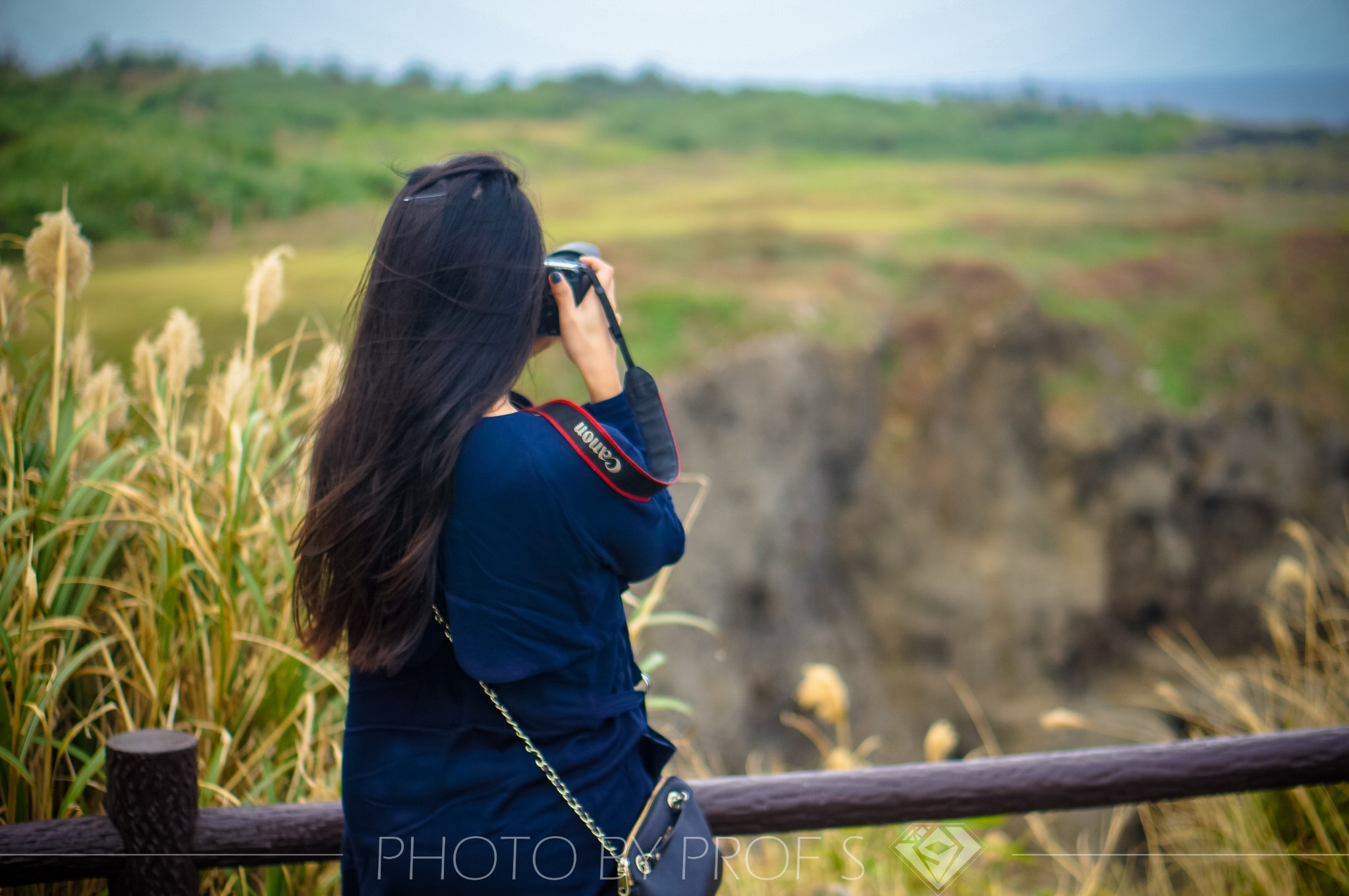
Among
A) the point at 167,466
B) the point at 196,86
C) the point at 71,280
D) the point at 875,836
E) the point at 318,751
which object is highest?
the point at 196,86

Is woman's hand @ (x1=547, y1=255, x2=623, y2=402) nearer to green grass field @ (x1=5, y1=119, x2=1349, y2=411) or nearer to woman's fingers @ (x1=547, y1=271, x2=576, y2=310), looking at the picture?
woman's fingers @ (x1=547, y1=271, x2=576, y2=310)

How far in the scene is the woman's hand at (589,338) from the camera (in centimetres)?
124

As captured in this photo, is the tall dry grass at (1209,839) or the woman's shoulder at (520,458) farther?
the tall dry grass at (1209,839)

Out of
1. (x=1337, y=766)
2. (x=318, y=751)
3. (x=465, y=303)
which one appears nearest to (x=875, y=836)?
(x=1337, y=766)

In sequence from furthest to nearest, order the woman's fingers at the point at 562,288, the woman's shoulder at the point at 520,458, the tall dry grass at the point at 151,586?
1. the tall dry grass at the point at 151,586
2. the woman's fingers at the point at 562,288
3. the woman's shoulder at the point at 520,458

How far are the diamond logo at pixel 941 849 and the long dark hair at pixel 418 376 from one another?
1337 millimetres

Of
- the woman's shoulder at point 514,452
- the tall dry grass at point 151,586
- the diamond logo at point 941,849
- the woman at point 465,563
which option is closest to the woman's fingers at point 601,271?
the woman at point 465,563

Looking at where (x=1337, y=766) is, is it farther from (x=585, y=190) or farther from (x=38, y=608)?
(x=585, y=190)

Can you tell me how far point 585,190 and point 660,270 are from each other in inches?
89.0

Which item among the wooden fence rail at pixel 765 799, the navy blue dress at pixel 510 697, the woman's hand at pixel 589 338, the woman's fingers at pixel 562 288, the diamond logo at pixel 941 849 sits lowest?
Answer: the diamond logo at pixel 941 849

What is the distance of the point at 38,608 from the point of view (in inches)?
76.5

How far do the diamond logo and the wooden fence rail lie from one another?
0.24 m

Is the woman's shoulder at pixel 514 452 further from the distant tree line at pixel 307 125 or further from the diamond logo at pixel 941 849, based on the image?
the distant tree line at pixel 307 125

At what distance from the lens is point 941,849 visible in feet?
6.50
